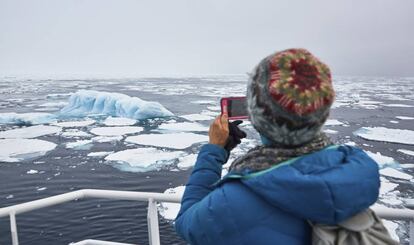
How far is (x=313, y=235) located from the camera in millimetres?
640

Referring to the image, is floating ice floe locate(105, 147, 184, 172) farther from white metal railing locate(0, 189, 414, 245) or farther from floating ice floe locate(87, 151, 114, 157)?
white metal railing locate(0, 189, 414, 245)

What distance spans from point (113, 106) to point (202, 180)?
1728cm

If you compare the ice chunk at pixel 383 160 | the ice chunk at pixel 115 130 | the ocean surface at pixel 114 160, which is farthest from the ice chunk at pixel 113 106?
the ice chunk at pixel 383 160

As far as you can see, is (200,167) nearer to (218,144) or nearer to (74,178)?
(218,144)

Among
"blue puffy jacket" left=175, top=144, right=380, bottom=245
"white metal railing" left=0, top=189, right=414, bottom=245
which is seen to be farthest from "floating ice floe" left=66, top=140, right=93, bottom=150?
"blue puffy jacket" left=175, top=144, right=380, bottom=245

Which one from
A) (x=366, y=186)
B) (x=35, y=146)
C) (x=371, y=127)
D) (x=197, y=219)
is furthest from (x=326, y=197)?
(x=371, y=127)

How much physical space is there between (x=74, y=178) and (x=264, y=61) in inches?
300

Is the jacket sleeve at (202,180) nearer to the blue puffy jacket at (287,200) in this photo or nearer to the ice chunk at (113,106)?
the blue puffy jacket at (287,200)

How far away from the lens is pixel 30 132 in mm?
12844

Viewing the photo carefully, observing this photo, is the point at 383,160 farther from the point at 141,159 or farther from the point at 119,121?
the point at 119,121

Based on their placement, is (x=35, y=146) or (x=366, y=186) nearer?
(x=366, y=186)

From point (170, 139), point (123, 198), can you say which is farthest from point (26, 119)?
point (123, 198)

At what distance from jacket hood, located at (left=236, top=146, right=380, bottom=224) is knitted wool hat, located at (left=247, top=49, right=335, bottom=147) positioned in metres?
0.05

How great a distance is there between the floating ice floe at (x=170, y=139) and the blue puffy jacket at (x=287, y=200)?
9465 millimetres
